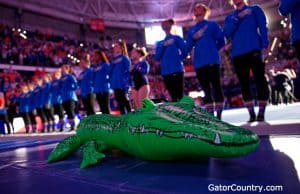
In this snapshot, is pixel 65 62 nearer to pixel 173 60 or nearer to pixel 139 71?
pixel 139 71

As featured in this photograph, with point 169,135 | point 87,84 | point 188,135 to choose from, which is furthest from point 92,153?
point 87,84

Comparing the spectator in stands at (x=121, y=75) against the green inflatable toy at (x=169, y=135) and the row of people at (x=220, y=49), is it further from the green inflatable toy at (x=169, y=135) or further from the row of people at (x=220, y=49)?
the green inflatable toy at (x=169, y=135)

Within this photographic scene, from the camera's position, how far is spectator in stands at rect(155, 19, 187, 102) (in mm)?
5195

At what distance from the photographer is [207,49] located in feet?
Answer: 14.8

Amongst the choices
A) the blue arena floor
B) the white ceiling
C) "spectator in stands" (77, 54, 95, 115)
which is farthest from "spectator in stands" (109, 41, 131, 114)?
the white ceiling

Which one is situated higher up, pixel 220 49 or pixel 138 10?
pixel 138 10

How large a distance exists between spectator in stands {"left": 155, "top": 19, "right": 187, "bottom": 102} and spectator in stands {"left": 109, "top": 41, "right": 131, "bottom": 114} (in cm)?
126

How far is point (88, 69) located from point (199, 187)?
636cm

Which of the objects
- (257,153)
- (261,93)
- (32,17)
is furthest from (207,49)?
(32,17)

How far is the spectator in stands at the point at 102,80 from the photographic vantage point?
711 cm

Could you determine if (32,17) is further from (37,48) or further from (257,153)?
(257,153)

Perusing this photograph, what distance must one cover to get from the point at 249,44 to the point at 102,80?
3.76 meters

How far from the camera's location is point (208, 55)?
177 inches

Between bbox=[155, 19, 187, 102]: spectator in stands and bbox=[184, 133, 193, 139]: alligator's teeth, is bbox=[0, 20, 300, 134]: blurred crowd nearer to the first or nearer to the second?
bbox=[155, 19, 187, 102]: spectator in stands
